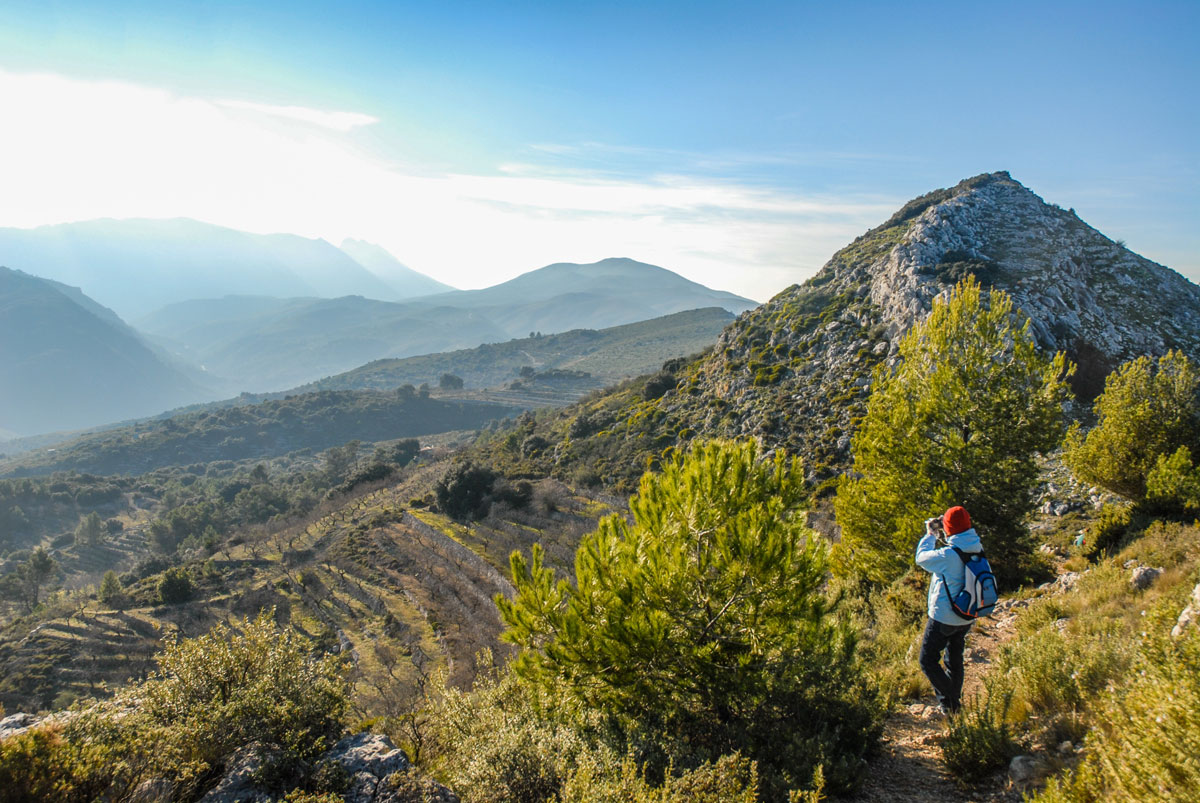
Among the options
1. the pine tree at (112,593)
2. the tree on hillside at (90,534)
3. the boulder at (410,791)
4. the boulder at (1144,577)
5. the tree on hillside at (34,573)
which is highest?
the boulder at (1144,577)

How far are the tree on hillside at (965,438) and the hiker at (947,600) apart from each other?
527cm

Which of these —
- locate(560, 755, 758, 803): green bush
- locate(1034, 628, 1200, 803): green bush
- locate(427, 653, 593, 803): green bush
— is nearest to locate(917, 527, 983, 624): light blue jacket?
locate(1034, 628, 1200, 803): green bush

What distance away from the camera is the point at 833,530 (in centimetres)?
1966

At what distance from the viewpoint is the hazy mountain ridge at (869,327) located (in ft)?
88.2

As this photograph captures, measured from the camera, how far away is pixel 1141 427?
40.1 feet

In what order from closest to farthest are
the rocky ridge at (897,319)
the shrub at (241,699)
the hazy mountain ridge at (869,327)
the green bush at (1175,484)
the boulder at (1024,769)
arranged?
the boulder at (1024,769)
the shrub at (241,699)
the green bush at (1175,484)
the rocky ridge at (897,319)
the hazy mountain ridge at (869,327)

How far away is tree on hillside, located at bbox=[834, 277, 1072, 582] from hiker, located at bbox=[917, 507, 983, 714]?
5.27 m

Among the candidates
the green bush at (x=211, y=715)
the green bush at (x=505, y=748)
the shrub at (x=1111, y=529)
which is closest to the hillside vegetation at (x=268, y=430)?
the shrub at (x=1111, y=529)

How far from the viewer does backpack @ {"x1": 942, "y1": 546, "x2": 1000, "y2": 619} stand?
213 inches

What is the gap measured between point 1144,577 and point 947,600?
→ 5.17 metres

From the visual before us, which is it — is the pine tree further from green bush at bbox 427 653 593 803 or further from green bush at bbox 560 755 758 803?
green bush at bbox 560 755 758 803

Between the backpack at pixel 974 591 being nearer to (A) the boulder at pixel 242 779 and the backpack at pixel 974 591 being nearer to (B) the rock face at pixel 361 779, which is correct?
(B) the rock face at pixel 361 779

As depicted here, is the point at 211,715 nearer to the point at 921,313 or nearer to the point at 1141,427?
the point at 1141,427

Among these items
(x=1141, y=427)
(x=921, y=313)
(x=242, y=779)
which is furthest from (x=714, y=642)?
(x=921, y=313)
